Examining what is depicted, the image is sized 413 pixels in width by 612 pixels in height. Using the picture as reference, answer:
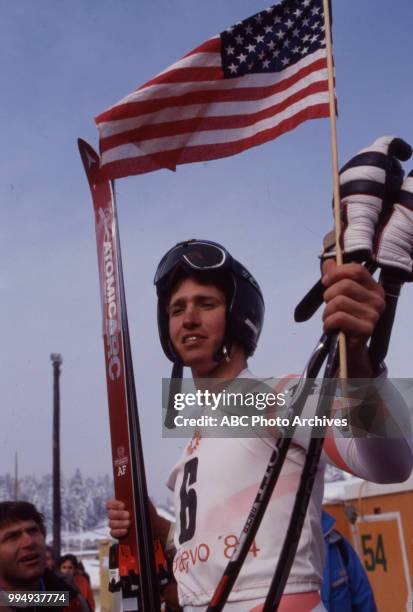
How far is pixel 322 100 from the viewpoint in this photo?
2.32 metres

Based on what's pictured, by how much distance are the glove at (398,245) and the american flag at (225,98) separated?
83 cm

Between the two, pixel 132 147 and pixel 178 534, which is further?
pixel 132 147

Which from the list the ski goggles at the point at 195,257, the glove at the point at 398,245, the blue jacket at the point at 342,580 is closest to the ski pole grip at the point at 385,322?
the glove at the point at 398,245

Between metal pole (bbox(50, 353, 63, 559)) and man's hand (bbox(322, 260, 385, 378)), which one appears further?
metal pole (bbox(50, 353, 63, 559))

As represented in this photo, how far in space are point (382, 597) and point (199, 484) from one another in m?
5.72

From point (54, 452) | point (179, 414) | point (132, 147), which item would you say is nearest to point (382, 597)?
point (179, 414)

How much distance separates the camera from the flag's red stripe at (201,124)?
2.43 m

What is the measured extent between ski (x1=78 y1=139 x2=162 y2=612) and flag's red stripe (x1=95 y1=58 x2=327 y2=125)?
53 cm

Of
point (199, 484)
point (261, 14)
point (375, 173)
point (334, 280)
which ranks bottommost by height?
point (199, 484)

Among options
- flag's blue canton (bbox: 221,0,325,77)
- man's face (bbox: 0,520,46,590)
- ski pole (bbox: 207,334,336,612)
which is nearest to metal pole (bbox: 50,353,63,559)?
man's face (bbox: 0,520,46,590)

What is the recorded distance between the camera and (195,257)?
2529 millimetres

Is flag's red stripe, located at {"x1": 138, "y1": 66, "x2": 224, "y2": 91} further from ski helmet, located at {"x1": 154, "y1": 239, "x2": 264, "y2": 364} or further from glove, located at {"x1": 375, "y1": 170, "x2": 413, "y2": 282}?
glove, located at {"x1": 375, "y1": 170, "x2": 413, "y2": 282}

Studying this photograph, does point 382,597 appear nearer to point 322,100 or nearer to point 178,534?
point 178,534

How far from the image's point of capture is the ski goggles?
8.21 ft
